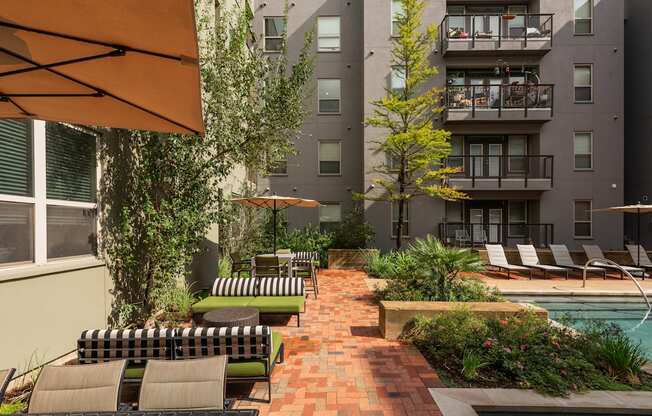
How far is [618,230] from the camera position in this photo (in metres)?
16.8

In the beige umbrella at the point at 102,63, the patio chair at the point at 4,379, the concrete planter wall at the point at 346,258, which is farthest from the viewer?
the concrete planter wall at the point at 346,258

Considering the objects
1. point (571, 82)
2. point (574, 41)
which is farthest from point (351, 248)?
point (574, 41)

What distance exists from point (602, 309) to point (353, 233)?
909 cm

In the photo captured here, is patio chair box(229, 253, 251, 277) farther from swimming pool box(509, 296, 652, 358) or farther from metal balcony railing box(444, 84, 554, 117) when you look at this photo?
metal balcony railing box(444, 84, 554, 117)

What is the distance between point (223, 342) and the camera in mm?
3881

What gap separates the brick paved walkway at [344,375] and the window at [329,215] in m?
10.7

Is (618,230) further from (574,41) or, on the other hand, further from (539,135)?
(574,41)

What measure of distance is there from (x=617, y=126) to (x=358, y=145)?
13.0m

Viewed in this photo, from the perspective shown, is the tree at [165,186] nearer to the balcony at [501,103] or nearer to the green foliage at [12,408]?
the green foliage at [12,408]

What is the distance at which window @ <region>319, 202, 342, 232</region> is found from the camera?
1798 cm

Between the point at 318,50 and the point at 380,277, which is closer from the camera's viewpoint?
the point at 380,277

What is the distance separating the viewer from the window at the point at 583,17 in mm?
17062

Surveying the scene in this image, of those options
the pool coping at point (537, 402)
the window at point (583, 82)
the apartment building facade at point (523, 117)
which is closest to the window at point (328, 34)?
the apartment building facade at point (523, 117)

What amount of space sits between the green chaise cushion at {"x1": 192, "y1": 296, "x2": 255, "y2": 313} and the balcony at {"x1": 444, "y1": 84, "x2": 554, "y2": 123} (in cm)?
1353
